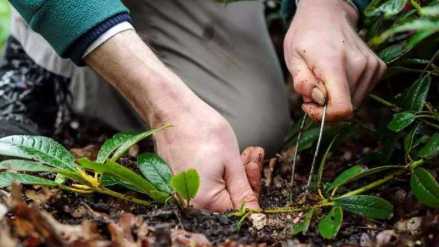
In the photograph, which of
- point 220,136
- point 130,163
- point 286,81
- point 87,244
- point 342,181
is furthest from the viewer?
point 286,81

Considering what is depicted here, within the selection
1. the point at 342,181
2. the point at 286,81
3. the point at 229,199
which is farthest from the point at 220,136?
the point at 286,81

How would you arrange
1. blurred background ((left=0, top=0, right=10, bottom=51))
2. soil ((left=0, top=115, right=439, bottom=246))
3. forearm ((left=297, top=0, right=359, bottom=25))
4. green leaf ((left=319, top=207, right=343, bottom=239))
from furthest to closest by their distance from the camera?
blurred background ((left=0, top=0, right=10, bottom=51)) → forearm ((left=297, top=0, right=359, bottom=25)) → green leaf ((left=319, top=207, right=343, bottom=239)) → soil ((left=0, top=115, right=439, bottom=246))

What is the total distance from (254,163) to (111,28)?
36 cm

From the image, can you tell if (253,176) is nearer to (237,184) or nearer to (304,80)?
(237,184)

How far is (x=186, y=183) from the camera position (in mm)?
915

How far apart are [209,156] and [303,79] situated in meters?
0.22

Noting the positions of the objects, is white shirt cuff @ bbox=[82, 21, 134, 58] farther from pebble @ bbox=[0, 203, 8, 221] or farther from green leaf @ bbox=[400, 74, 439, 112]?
green leaf @ bbox=[400, 74, 439, 112]

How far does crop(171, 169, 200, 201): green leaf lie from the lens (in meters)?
0.90

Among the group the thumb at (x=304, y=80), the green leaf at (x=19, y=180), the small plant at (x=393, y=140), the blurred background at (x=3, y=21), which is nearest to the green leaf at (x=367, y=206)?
the small plant at (x=393, y=140)

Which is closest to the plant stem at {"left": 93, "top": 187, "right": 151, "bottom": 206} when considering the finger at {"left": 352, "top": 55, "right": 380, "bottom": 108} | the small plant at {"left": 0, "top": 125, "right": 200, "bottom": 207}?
the small plant at {"left": 0, "top": 125, "right": 200, "bottom": 207}

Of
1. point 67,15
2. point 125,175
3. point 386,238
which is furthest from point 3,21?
point 386,238

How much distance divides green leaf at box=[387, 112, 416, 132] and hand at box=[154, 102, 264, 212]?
0.86 ft

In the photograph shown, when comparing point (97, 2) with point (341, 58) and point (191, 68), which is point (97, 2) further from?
point (191, 68)

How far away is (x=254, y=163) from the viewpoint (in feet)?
4.01
